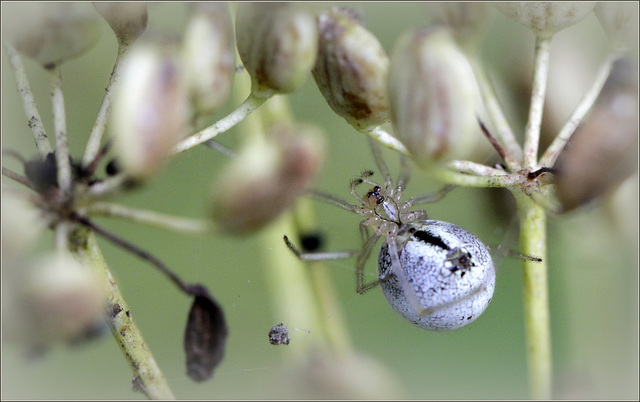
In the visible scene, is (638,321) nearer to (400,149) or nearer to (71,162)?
(400,149)

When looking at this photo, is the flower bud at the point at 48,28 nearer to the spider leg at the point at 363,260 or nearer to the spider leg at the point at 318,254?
the spider leg at the point at 318,254

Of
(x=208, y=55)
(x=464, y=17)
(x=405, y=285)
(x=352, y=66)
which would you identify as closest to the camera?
(x=208, y=55)

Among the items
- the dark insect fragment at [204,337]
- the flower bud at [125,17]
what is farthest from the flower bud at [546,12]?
the dark insect fragment at [204,337]

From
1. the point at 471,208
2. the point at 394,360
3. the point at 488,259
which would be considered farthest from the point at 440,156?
the point at 394,360

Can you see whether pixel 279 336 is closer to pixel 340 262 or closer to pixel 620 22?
pixel 340 262

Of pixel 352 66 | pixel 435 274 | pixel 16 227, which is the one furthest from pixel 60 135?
pixel 435 274

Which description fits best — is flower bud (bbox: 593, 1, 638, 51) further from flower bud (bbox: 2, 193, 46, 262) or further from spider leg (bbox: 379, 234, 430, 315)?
flower bud (bbox: 2, 193, 46, 262)
